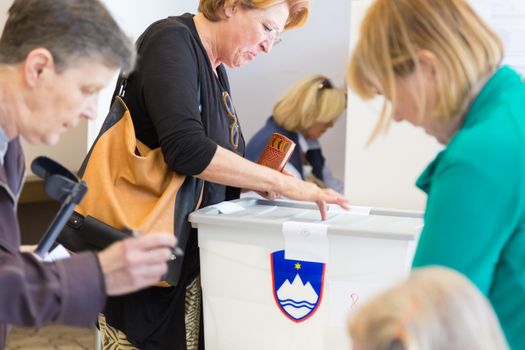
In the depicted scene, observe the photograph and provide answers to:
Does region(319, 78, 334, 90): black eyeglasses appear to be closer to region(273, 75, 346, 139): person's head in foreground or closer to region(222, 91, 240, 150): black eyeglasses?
region(273, 75, 346, 139): person's head in foreground

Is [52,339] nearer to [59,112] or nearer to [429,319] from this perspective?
[59,112]

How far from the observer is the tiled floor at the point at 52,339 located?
360 centimetres

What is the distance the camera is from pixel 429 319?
88 cm

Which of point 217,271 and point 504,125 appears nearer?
point 504,125

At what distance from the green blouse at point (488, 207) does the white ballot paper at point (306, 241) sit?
799 millimetres

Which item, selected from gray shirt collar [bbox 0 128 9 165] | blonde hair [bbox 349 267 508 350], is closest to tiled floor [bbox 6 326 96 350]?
gray shirt collar [bbox 0 128 9 165]

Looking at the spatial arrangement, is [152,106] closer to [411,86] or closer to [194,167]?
[194,167]

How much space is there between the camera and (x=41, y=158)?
4.48ft

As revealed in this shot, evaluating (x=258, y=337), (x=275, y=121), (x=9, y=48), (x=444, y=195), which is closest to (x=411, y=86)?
(x=444, y=195)

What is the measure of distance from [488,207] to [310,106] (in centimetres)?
269

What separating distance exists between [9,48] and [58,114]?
0.12 metres

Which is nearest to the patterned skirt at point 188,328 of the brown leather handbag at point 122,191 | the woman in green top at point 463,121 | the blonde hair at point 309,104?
the brown leather handbag at point 122,191

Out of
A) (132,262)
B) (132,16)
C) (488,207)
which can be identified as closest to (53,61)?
(132,262)

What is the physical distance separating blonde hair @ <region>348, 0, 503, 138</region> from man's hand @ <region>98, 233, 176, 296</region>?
1.39ft
